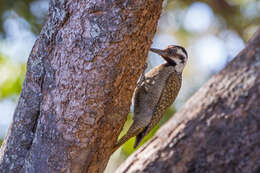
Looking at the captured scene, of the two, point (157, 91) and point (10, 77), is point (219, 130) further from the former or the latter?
point (10, 77)

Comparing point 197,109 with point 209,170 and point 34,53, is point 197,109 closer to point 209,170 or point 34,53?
point 209,170

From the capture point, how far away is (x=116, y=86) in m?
2.01

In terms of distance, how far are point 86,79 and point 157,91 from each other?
4.11 feet

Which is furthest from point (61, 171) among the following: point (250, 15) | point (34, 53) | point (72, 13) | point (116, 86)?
point (250, 15)

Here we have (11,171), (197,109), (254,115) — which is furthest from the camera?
(11,171)

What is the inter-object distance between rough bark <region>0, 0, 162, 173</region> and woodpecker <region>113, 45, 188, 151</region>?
936 mm

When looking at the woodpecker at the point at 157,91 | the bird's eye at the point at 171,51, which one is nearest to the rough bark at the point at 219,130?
the woodpecker at the point at 157,91

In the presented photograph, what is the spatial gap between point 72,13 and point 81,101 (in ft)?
1.54

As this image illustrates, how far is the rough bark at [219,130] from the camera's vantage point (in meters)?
1.38

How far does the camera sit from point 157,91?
10.3ft

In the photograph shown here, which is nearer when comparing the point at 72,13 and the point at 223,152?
the point at 223,152

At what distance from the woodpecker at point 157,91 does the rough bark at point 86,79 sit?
3.07 feet

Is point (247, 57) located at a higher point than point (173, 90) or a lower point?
lower

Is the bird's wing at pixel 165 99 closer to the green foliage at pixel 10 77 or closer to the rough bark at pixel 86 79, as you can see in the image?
the rough bark at pixel 86 79
